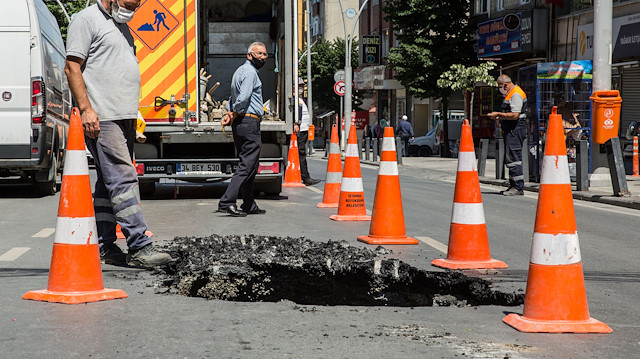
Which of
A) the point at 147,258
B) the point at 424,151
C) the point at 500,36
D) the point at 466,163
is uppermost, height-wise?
the point at 500,36

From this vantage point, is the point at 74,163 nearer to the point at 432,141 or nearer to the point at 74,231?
the point at 74,231

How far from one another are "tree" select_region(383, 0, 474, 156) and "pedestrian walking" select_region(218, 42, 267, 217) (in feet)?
98.8

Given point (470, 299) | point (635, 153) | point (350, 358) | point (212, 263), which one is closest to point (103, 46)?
point (212, 263)

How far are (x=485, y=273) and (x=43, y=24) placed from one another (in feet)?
34.2

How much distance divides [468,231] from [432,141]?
34017mm

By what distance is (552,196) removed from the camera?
15.7ft

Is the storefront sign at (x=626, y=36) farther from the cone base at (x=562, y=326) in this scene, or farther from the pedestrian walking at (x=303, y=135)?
the cone base at (x=562, y=326)

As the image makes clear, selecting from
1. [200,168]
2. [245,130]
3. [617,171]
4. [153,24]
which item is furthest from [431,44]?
[245,130]

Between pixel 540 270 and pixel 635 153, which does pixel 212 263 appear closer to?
pixel 540 270

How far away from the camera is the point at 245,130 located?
34.8 ft

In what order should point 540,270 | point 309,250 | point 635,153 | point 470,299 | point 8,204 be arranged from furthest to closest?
point 635,153
point 8,204
point 309,250
point 470,299
point 540,270

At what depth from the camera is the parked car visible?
4016 cm

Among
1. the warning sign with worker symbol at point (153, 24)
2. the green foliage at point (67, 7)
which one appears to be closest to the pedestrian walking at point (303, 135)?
the warning sign with worker symbol at point (153, 24)

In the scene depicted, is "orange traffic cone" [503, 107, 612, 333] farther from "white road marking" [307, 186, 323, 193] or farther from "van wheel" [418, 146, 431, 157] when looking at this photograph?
"van wheel" [418, 146, 431, 157]
